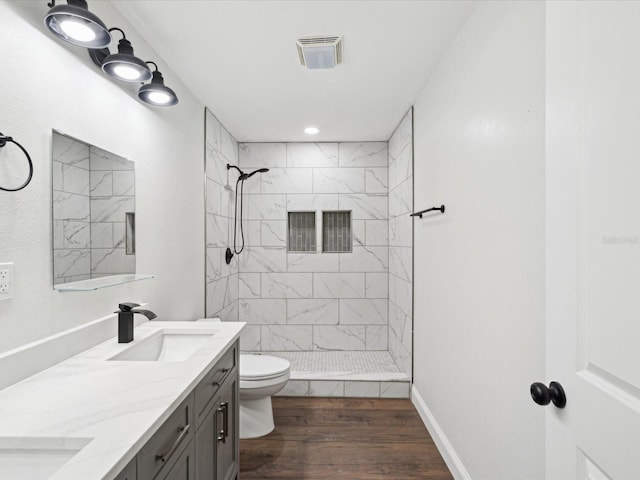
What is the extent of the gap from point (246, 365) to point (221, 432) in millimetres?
1059

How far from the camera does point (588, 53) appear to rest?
2.53ft

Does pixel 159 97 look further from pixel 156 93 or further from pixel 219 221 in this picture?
pixel 219 221

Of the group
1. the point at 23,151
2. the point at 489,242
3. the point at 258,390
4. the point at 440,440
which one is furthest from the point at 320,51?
the point at 440,440

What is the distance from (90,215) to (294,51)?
57.4 inches

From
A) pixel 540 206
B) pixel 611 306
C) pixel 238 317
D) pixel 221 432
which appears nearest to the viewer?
pixel 611 306

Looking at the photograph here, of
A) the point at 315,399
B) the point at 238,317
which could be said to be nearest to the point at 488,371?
the point at 315,399

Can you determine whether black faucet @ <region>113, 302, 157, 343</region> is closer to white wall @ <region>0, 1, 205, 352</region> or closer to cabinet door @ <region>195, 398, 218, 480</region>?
white wall @ <region>0, 1, 205, 352</region>

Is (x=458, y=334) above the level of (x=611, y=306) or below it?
below

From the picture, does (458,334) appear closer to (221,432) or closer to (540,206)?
(540,206)

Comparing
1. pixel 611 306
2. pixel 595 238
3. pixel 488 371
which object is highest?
pixel 595 238

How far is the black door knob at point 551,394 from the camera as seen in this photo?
0.87 metres

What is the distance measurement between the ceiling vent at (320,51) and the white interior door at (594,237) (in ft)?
4.52

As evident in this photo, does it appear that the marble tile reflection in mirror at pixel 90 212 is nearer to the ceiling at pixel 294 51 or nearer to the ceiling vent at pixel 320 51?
the ceiling at pixel 294 51

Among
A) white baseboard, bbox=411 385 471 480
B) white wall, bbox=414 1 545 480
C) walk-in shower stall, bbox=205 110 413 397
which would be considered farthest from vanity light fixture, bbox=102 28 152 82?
white baseboard, bbox=411 385 471 480
